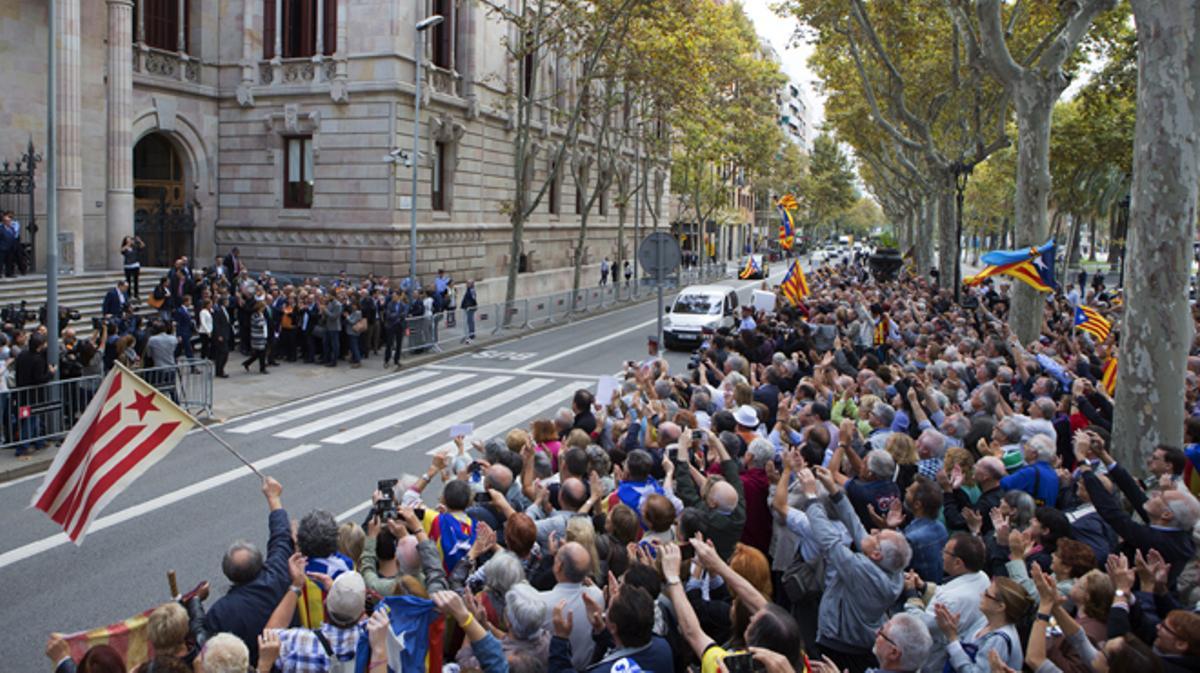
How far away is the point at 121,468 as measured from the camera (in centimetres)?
627

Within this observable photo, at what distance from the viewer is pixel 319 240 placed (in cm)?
3219

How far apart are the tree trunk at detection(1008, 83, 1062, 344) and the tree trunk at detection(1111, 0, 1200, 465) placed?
6.95 metres

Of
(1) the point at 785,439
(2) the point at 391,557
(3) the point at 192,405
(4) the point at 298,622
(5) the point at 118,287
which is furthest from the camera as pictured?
(5) the point at 118,287

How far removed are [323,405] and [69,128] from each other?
12087 mm

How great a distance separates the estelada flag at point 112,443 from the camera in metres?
6.25

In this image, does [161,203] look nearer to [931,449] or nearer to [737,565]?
[931,449]

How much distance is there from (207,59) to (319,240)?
7.15m

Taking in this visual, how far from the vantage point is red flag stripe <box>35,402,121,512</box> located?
20.8 ft

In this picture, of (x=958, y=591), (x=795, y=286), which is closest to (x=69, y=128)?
(x=795, y=286)

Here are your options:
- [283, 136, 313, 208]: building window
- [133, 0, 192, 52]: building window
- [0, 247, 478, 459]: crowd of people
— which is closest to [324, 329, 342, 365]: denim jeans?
[0, 247, 478, 459]: crowd of people

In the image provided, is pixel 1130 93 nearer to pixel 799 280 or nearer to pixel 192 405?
pixel 799 280

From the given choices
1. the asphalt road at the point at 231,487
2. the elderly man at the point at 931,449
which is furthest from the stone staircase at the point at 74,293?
the elderly man at the point at 931,449

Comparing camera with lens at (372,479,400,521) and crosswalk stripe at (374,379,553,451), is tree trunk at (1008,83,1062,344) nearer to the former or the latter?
crosswalk stripe at (374,379,553,451)

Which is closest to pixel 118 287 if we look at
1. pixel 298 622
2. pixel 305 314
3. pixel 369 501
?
pixel 305 314
